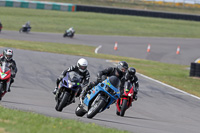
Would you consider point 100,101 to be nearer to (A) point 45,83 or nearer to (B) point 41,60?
(A) point 45,83

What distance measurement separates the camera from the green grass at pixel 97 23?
47875mm

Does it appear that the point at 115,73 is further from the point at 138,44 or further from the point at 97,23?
the point at 97,23

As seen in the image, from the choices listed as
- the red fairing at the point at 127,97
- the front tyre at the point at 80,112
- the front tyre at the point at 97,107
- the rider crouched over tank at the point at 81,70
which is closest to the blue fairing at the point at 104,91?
the front tyre at the point at 97,107

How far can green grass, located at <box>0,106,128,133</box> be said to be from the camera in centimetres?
696

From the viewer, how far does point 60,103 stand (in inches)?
433

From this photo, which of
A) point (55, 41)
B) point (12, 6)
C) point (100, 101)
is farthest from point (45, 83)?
point (12, 6)

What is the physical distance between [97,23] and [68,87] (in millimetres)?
41734

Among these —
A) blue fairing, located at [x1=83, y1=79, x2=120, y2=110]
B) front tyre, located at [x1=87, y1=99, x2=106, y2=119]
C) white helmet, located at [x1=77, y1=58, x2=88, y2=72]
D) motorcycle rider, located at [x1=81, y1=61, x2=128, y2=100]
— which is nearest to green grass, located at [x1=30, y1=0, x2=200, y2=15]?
motorcycle rider, located at [x1=81, y1=61, x2=128, y2=100]

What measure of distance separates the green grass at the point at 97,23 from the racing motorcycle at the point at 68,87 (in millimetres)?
34091

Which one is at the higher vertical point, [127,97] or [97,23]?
[127,97]

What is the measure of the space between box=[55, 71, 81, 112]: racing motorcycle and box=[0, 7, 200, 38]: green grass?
34.1 metres

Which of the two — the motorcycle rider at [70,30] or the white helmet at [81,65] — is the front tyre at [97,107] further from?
the motorcycle rider at [70,30]

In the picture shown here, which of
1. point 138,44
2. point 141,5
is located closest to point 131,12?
point 141,5

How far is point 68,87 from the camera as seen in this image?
10.8 meters
